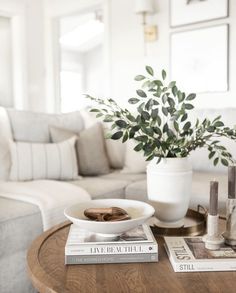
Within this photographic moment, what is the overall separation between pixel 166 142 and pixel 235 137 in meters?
0.28

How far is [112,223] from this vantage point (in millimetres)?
1020

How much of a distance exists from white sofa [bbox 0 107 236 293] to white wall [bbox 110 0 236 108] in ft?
1.84

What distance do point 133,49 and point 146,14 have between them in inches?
13.7

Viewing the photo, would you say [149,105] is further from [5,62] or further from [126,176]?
[5,62]

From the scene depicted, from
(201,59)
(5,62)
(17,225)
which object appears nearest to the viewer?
(17,225)

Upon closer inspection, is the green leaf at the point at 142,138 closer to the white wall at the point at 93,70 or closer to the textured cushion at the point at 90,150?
the textured cushion at the point at 90,150

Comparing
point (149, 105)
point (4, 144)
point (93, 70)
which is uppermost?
point (93, 70)

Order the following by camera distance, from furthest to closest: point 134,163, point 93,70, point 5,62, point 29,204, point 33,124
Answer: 1. point 93,70
2. point 5,62
3. point 134,163
4. point 33,124
5. point 29,204

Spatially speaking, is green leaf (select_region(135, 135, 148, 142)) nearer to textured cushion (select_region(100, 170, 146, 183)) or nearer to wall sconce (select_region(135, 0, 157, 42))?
textured cushion (select_region(100, 170, 146, 183))

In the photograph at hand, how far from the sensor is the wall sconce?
3330mm

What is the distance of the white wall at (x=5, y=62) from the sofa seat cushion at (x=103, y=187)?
2318 millimetres

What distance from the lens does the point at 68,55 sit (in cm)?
848

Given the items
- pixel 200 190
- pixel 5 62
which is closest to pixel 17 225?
pixel 200 190

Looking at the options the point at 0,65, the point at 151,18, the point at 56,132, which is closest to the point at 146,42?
the point at 151,18
